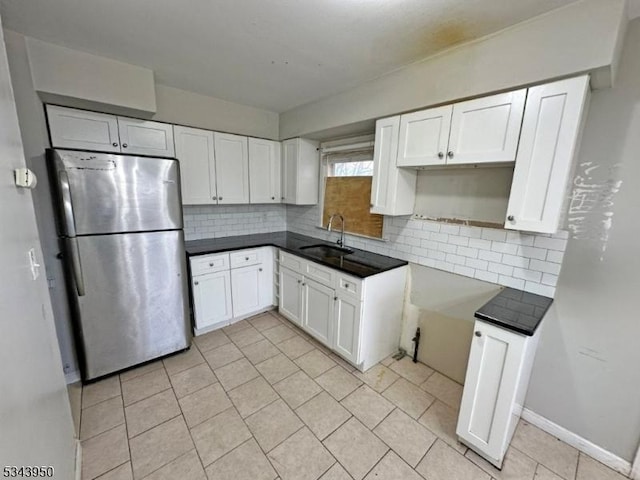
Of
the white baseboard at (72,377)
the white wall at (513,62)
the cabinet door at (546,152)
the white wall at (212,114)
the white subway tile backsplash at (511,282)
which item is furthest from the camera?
the white wall at (212,114)

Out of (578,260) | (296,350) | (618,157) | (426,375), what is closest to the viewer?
(618,157)

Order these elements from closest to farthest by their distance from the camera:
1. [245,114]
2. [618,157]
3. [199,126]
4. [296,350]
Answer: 1. [618,157]
2. [296,350]
3. [199,126]
4. [245,114]

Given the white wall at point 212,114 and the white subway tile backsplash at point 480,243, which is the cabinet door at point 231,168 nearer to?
the white wall at point 212,114

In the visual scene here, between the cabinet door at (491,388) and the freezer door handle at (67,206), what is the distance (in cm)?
263

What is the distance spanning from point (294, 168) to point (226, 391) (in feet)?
7.60

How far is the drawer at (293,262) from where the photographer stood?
266 cm

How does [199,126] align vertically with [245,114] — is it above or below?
below

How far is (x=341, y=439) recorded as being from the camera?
167 cm

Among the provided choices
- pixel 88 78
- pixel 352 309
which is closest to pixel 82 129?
pixel 88 78

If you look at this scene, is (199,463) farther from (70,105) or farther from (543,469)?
(70,105)

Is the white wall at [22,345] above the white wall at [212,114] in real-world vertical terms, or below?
below

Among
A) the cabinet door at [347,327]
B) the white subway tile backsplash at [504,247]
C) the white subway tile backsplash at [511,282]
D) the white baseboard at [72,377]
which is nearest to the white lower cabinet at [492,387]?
the white subway tile backsplash at [511,282]

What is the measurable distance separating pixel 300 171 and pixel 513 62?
209cm

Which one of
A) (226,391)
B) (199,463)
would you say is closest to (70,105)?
(226,391)
